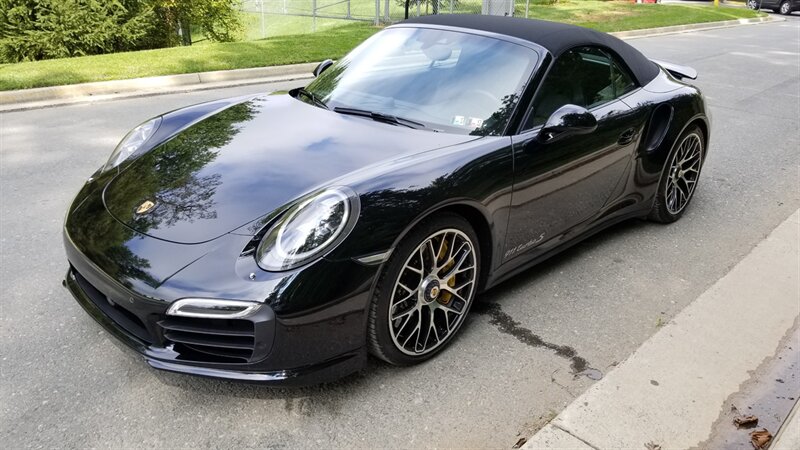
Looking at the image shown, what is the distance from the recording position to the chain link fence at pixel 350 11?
55.5 feet

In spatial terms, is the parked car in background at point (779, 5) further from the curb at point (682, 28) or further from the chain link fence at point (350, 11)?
the chain link fence at point (350, 11)

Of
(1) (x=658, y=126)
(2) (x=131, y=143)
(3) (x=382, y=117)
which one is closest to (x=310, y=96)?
(3) (x=382, y=117)

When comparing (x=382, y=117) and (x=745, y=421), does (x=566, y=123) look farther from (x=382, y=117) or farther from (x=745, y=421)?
(x=745, y=421)

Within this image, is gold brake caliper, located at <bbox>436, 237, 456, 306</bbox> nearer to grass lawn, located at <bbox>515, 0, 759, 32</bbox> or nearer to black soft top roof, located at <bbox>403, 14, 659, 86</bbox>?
black soft top roof, located at <bbox>403, 14, 659, 86</bbox>

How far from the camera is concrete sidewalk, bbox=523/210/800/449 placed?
2367 mm

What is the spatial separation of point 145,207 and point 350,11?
18326mm

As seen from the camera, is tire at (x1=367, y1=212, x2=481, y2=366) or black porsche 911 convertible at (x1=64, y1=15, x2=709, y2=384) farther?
tire at (x1=367, y1=212, x2=481, y2=366)

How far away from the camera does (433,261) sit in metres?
2.73

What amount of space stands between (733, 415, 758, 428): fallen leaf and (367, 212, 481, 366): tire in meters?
1.18

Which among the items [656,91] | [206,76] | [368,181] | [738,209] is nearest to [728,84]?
[738,209]

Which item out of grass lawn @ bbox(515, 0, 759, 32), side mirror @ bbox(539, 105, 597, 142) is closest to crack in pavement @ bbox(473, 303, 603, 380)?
side mirror @ bbox(539, 105, 597, 142)

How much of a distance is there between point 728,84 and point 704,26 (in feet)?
39.9

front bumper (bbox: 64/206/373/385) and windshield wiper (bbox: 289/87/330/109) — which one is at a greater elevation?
windshield wiper (bbox: 289/87/330/109)

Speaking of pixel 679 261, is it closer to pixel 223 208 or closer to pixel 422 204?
pixel 422 204
